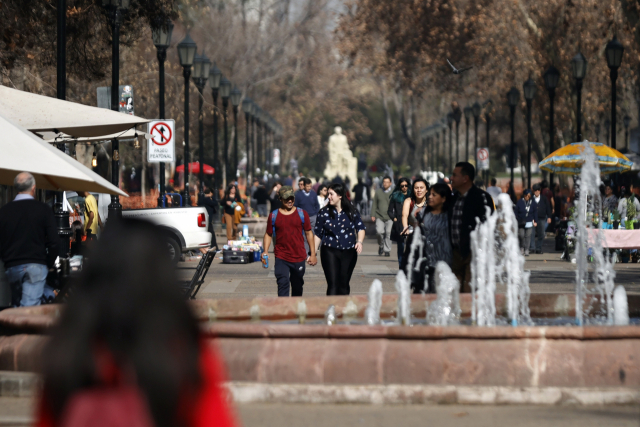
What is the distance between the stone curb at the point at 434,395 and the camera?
23.7ft

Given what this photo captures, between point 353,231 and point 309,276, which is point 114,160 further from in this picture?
point 353,231

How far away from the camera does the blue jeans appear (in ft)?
31.1

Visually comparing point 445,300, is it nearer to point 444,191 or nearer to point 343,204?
point 444,191

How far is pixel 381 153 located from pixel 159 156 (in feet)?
301

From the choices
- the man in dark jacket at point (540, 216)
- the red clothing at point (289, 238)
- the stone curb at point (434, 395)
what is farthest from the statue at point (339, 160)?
the stone curb at point (434, 395)

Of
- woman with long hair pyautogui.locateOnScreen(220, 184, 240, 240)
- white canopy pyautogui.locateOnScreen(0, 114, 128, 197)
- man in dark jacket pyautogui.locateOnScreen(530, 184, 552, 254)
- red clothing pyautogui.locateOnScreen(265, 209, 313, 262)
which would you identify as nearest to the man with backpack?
red clothing pyautogui.locateOnScreen(265, 209, 313, 262)

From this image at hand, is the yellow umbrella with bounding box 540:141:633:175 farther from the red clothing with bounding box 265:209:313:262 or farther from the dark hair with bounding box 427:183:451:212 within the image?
the dark hair with bounding box 427:183:451:212

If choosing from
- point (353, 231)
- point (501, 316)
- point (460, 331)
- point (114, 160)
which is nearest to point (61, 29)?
point (114, 160)

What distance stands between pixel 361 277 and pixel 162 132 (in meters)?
6.87

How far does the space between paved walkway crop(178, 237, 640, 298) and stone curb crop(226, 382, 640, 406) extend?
248 inches

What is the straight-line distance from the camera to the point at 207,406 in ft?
7.34

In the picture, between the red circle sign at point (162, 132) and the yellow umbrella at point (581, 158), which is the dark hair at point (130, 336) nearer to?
the red circle sign at point (162, 132)

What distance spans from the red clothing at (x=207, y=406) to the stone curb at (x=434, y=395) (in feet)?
16.6

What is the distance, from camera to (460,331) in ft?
24.4
